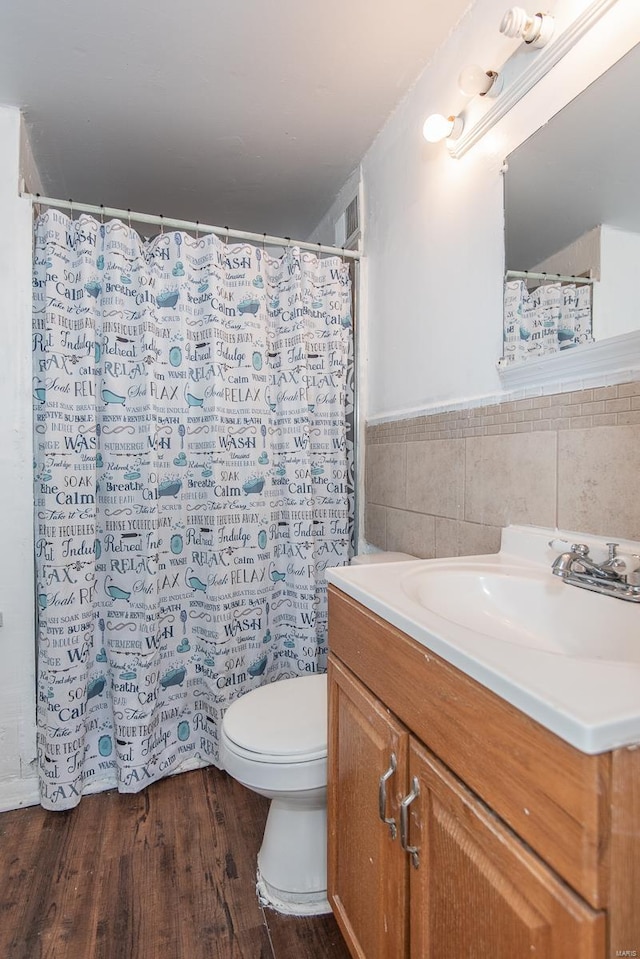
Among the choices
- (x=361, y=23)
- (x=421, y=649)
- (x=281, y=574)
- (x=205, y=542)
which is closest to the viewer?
(x=421, y=649)

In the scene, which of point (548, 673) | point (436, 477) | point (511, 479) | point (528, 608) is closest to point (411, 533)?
point (436, 477)

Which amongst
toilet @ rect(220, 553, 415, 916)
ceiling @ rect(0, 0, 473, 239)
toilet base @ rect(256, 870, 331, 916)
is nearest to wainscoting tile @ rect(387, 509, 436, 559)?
toilet @ rect(220, 553, 415, 916)

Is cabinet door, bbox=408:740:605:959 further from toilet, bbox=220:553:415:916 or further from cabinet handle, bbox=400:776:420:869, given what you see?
toilet, bbox=220:553:415:916

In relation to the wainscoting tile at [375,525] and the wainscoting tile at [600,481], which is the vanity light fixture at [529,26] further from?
the wainscoting tile at [375,525]

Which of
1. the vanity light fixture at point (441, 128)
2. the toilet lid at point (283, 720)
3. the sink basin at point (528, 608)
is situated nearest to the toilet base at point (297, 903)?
the toilet lid at point (283, 720)

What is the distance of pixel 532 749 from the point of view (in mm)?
518

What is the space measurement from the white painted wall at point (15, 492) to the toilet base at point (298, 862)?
0.92 m

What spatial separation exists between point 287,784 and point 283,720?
16 centimetres

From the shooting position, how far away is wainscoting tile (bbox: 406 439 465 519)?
1.44 m

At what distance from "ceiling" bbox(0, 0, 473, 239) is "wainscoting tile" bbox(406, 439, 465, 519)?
1.17 metres

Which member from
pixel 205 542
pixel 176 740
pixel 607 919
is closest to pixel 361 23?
pixel 205 542

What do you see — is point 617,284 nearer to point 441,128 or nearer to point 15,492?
point 441,128

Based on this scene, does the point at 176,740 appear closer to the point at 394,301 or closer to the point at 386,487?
the point at 386,487

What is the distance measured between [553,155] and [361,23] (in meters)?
0.75
